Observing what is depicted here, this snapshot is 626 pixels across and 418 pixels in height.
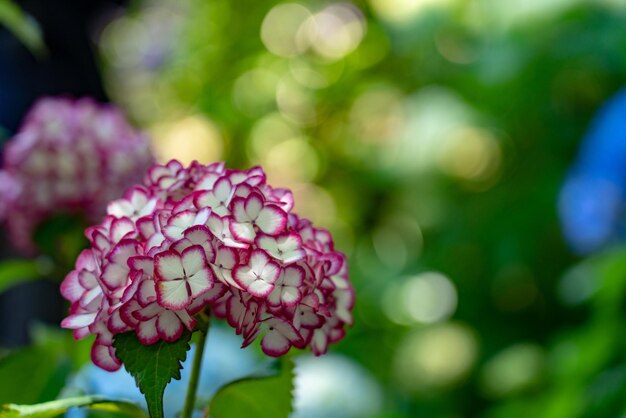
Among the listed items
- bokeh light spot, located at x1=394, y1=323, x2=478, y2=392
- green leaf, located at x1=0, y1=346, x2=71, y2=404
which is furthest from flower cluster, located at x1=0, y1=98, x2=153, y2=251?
bokeh light spot, located at x1=394, y1=323, x2=478, y2=392

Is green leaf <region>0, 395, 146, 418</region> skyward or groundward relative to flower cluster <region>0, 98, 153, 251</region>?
groundward

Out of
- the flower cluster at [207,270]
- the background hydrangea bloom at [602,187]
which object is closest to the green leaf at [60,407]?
the flower cluster at [207,270]

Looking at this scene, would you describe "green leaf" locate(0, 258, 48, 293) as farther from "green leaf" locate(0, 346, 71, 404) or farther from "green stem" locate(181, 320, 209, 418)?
"green stem" locate(181, 320, 209, 418)

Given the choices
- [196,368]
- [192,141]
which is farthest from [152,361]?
[192,141]

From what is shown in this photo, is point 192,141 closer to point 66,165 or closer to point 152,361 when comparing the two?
point 66,165

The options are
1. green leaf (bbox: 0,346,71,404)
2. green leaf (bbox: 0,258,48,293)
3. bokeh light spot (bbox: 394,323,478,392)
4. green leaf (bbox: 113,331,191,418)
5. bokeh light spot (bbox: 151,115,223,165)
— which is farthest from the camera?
bokeh light spot (bbox: 151,115,223,165)

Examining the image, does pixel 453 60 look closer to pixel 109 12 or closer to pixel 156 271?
pixel 109 12

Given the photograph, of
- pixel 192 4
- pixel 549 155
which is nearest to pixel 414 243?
pixel 549 155
